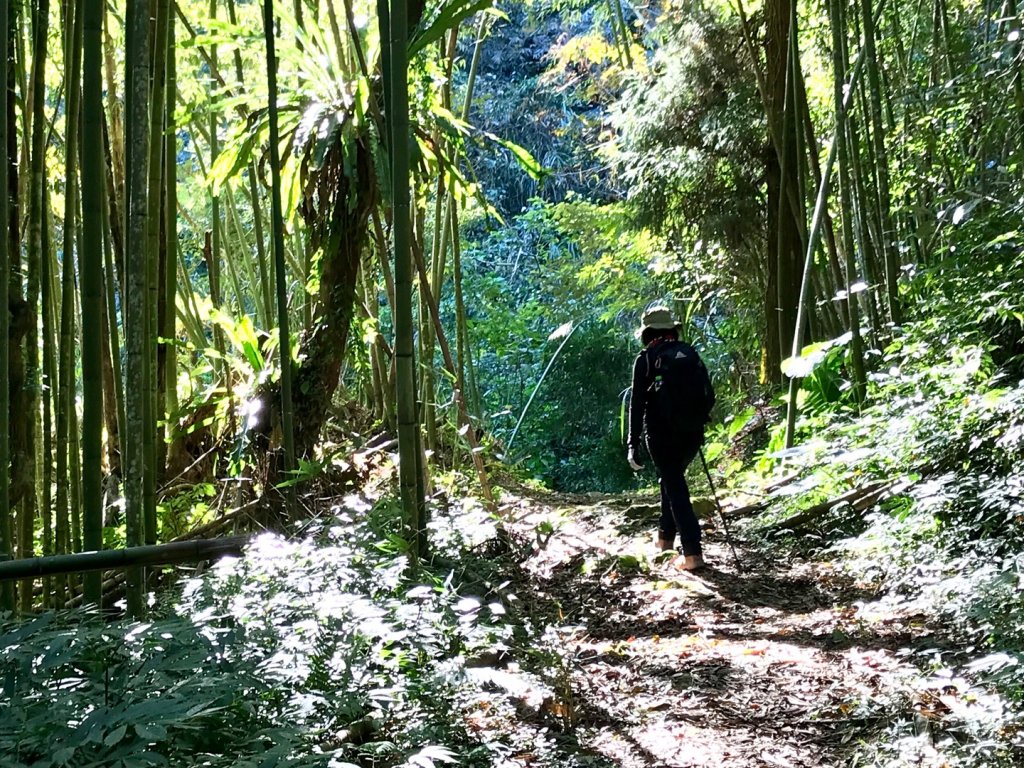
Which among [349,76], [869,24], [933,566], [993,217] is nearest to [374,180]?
[349,76]

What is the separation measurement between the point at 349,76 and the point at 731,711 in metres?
3.30

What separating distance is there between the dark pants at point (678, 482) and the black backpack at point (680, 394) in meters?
0.06

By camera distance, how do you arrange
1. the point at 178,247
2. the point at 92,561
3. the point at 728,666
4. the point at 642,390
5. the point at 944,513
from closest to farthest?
the point at 92,561 < the point at 728,666 < the point at 944,513 < the point at 642,390 < the point at 178,247

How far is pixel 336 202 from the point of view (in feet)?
14.3

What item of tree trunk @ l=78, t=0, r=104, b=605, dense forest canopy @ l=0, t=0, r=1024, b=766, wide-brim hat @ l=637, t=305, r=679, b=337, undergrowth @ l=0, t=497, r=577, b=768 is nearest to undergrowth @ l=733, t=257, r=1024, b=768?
dense forest canopy @ l=0, t=0, r=1024, b=766

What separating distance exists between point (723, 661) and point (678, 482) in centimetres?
124

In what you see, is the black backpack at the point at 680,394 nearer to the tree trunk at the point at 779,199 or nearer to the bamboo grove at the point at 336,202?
the bamboo grove at the point at 336,202

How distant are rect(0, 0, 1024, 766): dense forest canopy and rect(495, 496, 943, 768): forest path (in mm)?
213

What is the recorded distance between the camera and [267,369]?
4352mm

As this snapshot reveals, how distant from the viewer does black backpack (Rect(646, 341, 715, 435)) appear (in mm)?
3812

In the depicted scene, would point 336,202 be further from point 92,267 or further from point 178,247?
point 92,267

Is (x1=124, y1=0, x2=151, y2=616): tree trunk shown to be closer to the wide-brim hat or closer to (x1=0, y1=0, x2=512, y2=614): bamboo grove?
(x1=0, y1=0, x2=512, y2=614): bamboo grove

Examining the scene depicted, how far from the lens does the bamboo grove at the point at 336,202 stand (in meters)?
2.45

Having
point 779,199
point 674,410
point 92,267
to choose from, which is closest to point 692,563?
point 674,410
